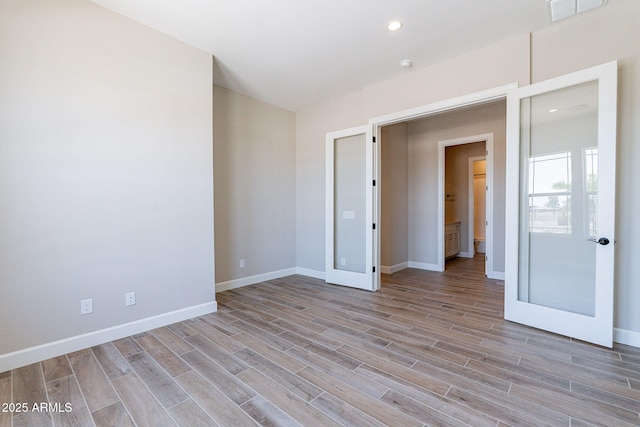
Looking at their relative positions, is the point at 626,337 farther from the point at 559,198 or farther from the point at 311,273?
the point at 311,273

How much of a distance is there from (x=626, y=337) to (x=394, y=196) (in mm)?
3565

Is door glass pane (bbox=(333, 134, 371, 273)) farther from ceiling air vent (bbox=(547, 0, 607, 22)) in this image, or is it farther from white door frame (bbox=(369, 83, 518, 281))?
ceiling air vent (bbox=(547, 0, 607, 22))

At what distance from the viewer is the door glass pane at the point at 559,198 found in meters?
2.56

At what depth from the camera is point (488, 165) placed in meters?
5.00

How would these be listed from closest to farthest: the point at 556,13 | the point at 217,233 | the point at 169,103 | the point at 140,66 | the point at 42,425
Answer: the point at 42,425 < the point at 556,13 < the point at 140,66 < the point at 169,103 < the point at 217,233

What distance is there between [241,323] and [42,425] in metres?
1.59

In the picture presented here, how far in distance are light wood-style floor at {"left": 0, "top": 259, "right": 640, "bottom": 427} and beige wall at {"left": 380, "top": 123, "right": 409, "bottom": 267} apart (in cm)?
222

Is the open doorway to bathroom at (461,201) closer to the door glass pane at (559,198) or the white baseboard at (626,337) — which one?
the door glass pane at (559,198)

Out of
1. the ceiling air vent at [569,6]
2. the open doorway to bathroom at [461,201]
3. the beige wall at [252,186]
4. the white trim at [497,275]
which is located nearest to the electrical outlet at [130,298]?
the beige wall at [252,186]

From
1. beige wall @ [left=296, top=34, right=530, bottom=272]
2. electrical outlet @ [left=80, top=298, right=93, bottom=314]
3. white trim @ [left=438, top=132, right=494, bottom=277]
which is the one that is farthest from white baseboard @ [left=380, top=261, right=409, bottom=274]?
electrical outlet @ [left=80, top=298, right=93, bottom=314]

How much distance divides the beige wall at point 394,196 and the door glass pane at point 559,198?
2542 millimetres

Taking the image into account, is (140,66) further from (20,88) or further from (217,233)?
A: (217,233)

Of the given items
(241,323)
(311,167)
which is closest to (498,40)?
(311,167)

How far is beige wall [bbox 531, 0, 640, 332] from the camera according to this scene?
2.44 m
